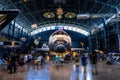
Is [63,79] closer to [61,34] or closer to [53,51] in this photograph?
[53,51]

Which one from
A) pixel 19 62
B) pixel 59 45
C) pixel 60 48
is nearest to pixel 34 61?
pixel 19 62

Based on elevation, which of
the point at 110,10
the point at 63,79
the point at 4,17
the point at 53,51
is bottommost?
the point at 63,79

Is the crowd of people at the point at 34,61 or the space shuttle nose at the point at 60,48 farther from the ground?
the space shuttle nose at the point at 60,48

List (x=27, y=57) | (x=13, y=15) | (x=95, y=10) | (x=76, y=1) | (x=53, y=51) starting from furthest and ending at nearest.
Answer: (x=95, y=10), (x=76, y=1), (x=27, y=57), (x=53, y=51), (x=13, y=15)

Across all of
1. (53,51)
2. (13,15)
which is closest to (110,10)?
(53,51)

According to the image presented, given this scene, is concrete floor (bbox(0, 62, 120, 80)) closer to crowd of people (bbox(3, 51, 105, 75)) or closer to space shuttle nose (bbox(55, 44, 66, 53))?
crowd of people (bbox(3, 51, 105, 75))

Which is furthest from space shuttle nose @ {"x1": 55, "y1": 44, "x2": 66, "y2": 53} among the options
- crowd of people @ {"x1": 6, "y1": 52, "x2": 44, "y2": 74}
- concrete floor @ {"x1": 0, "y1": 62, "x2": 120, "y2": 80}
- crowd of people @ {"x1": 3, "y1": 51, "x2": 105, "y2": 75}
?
crowd of people @ {"x1": 6, "y1": 52, "x2": 44, "y2": 74}

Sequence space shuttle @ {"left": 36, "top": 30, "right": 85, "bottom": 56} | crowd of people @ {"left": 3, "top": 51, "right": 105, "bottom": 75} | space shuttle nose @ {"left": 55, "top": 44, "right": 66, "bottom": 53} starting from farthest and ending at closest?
1. space shuttle @ {"left": 36, "top": 30, "right": 85, "bottom": 56}
2. space shuttle nose @ {"left": 55, "top": 44, "right": 66, "bottom": 53}
3. crowd of people @ {"left": 3, "top": 51, "right": 105, "bottom": 75}

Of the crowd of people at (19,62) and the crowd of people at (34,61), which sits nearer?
the crowd of people at (34,61)

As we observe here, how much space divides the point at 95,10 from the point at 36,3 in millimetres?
15351

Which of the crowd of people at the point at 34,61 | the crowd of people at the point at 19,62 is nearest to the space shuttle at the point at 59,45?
the crowd of people at the point at 34,61

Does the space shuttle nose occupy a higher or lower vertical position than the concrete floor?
higher

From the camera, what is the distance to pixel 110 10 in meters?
42.0

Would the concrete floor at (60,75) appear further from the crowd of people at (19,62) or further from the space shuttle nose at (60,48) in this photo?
the space shuttle nose at (60,48)
